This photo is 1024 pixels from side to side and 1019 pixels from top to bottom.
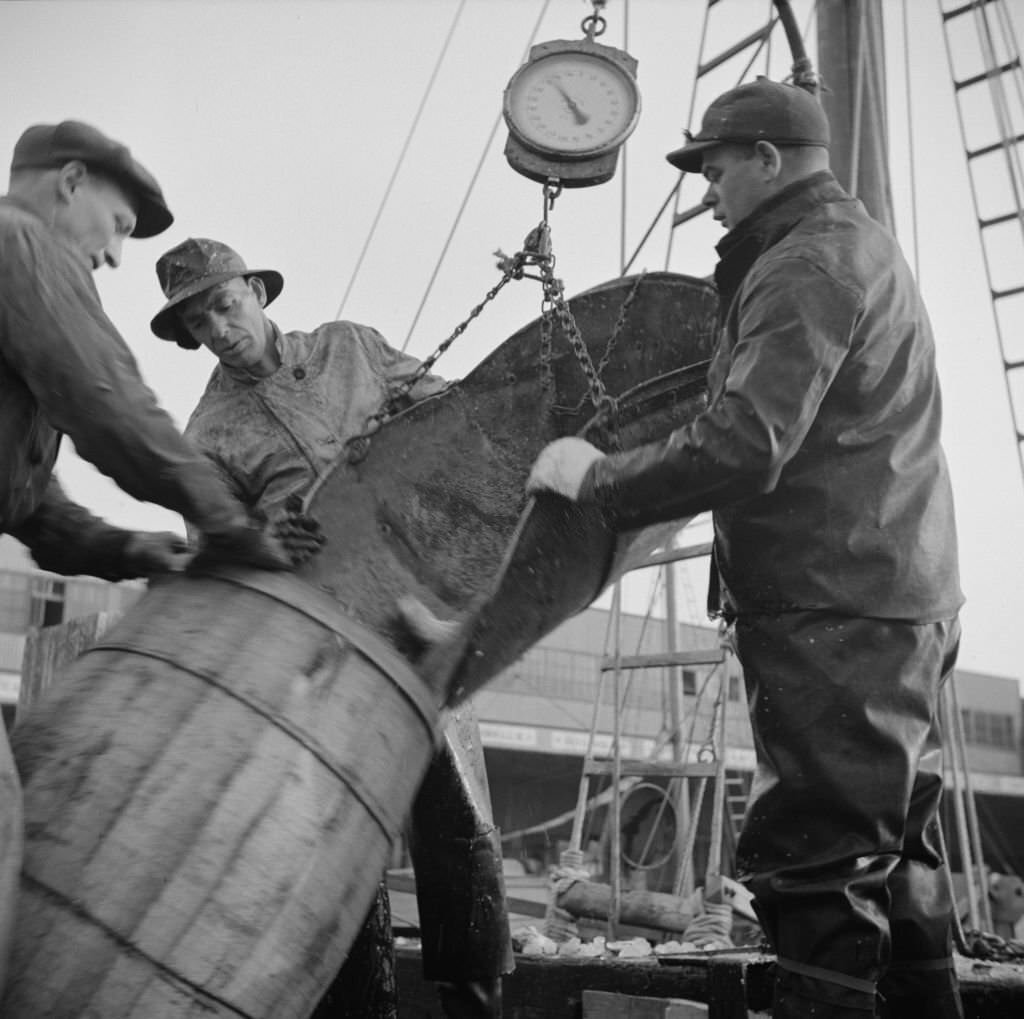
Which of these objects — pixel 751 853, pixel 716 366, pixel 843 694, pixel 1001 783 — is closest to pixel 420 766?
pixel 751 853

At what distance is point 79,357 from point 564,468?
0.98 meters

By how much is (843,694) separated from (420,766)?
0.82 m

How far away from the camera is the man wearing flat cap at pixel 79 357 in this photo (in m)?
2.14

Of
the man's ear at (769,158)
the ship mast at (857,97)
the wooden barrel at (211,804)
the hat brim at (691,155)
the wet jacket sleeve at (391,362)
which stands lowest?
the wooden barrel at (211,804)

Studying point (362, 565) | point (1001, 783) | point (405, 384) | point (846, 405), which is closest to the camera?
point (846, 405)

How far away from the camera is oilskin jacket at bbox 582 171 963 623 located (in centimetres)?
228

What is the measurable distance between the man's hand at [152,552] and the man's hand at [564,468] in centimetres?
75

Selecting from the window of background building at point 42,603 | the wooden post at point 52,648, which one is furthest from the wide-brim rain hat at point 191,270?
the window of background building at point 42,603

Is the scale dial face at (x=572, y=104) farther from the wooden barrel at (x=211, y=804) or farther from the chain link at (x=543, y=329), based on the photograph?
the wooden barrel at (x=211, y=804)

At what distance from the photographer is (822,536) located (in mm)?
2395

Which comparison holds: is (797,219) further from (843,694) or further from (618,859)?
(618,859)

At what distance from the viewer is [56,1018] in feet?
5.77

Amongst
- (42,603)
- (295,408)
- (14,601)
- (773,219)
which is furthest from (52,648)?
(14,601)

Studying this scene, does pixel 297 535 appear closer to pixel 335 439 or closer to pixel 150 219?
pixel 150 219
